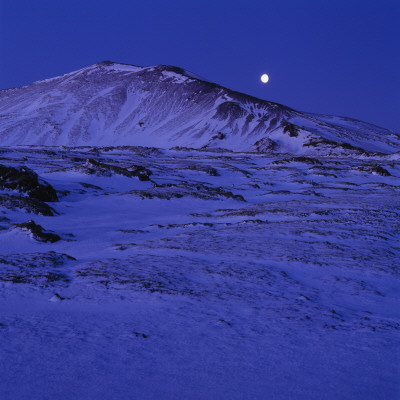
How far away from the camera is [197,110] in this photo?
14912 cm

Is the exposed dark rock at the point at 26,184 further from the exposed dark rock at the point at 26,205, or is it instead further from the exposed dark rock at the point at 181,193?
the exposed dark rock at the point at 181,193

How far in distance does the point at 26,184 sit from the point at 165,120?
127 meters

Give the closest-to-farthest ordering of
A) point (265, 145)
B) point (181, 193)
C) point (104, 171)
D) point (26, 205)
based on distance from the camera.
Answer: point (26, 205) < point (181, 193) < point (104, 171) < point (265, 145)

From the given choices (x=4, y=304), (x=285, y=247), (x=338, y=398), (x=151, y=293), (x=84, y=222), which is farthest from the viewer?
(x=84, y=222)

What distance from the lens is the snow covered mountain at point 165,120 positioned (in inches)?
A: 4769

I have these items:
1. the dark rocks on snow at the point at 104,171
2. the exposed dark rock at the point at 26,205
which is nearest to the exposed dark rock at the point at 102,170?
the dark rocks on snow at the point at 104,171

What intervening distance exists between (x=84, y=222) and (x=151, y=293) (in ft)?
36.3

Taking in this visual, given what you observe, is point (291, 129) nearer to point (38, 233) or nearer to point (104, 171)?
point (104, 171)

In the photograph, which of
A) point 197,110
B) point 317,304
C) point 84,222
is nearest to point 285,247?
point 317,304

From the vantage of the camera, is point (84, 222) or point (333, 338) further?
point (84, 222)

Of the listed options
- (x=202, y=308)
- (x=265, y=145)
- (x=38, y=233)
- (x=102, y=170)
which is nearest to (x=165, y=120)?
(x=265, y=145)

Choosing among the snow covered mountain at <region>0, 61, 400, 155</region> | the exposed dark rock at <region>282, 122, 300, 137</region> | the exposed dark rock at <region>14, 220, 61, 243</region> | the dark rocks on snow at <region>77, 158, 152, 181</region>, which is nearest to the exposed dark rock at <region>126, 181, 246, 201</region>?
the dark rocks on snow at <region>77, 158, 152, 181</region>

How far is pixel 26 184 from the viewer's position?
24312 millimetres

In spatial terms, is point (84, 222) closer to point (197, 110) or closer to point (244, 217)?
point (244, 217)
